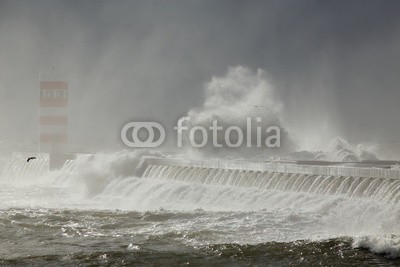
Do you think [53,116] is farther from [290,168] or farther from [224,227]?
[224,227]

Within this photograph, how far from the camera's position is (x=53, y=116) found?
132ft

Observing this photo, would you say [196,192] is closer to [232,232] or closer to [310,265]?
[232,232]

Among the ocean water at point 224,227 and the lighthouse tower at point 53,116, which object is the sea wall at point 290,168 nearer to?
the ocean water at point 224,227

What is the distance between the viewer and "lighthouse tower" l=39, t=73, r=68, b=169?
38812 mm

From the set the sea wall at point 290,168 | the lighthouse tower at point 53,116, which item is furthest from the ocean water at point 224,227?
the lighthouse tower at point 53,116

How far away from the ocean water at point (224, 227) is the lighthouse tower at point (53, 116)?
54.8ft

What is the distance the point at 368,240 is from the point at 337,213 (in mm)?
3162

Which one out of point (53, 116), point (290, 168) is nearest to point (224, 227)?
point (290, 168)

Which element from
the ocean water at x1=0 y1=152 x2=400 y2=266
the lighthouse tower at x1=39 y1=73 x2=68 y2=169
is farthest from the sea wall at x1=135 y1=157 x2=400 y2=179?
the lighthouse tower at x1=39 y1=73 x2=68 y2=169

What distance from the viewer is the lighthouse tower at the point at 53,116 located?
38812 millimetres

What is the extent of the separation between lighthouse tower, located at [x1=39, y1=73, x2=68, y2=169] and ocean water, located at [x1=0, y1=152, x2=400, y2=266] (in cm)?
1671

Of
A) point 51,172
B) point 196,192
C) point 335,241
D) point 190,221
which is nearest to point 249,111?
point 51,172

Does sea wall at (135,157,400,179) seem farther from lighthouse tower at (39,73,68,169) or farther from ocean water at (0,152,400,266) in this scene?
lighthouse tower at (39,73,68,169)

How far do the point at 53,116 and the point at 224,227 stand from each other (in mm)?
29327
